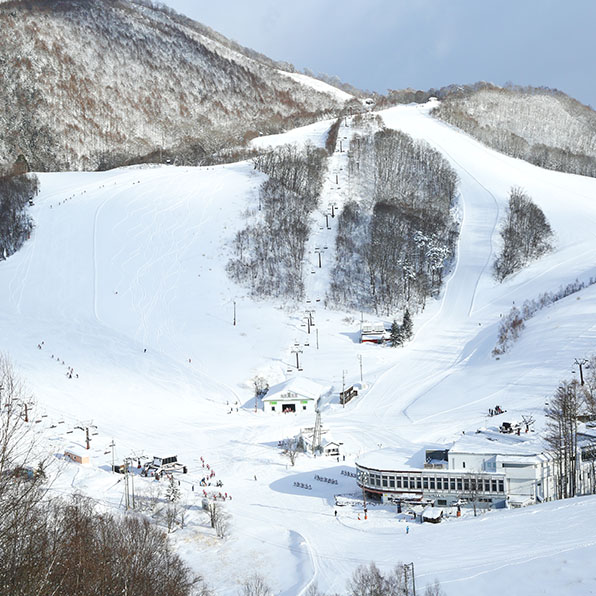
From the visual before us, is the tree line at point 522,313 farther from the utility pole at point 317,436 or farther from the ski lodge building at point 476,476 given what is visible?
the ski lodge building at point 476,476

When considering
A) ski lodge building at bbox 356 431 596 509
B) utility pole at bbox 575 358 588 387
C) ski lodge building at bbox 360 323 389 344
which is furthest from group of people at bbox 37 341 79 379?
utility pole at bbox 575 358 588 387

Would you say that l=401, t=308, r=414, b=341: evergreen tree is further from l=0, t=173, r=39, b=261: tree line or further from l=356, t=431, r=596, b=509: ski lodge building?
l=0, t=173, r=39, b=261: tree line

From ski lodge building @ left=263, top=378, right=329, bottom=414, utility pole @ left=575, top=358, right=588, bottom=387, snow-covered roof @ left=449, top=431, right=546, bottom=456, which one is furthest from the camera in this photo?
ski lodge building @ left=263, top=378, right=329, bottom=414

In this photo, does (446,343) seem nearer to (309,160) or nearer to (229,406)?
(229,406)

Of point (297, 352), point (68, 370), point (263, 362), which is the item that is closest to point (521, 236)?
point (297, 352)

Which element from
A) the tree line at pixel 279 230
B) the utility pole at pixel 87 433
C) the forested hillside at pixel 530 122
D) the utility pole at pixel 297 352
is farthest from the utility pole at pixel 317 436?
the forested hillside at pixel 530 122
